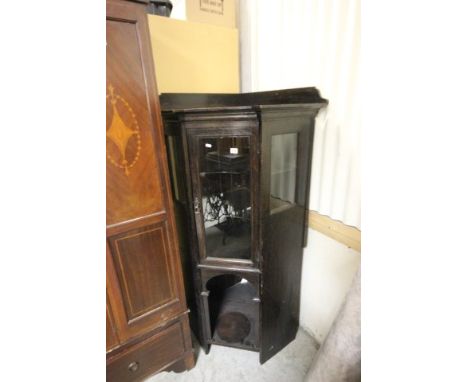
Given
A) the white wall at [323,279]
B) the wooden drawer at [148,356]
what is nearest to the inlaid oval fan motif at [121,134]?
the wooden drawer at [148,356]

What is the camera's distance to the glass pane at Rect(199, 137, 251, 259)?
1.03 m

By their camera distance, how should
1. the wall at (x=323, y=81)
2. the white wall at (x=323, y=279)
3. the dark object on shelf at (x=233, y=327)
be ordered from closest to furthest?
the wall at (x=323, y=81) → the white wall at (x=323, y=279) → the dark object on shelf at (x=233, y=327)

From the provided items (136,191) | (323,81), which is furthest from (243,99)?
(136,191)

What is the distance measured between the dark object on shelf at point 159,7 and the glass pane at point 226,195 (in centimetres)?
71

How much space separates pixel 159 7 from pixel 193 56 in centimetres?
27

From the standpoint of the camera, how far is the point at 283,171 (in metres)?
1.08

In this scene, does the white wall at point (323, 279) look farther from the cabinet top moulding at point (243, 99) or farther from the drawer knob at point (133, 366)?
the drawer knob at point (133, 366)

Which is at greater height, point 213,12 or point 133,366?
point 213,12

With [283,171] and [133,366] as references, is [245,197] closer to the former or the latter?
[283,171]

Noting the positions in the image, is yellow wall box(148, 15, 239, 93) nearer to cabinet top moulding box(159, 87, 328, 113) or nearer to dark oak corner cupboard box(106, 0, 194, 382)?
cabinet top moulding box(159, 87, 328, 113)

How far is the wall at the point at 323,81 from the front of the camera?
2.93 feet
